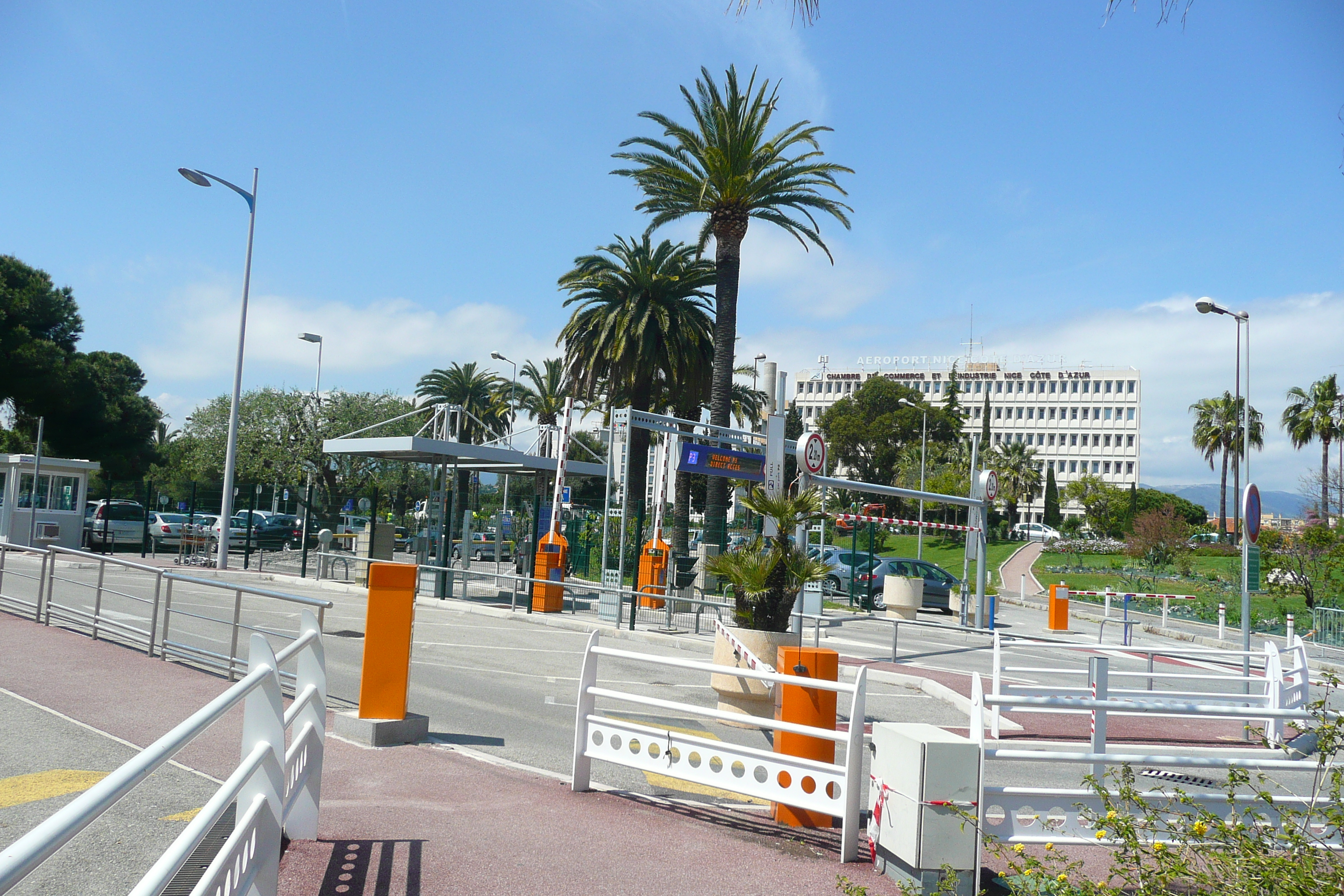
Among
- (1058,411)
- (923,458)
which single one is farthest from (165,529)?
(1058,411)

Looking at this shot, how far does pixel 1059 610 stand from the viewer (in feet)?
84.9

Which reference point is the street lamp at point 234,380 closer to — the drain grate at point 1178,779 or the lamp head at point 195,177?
the lamp head at point 195,177

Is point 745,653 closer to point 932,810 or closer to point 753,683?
point 753,683

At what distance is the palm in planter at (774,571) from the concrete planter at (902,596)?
48.4ft

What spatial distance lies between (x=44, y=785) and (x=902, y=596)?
21.7m

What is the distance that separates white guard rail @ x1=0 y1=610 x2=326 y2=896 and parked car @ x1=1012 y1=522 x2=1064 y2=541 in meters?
75.4

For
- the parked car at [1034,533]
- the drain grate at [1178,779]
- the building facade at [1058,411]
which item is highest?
the building facade at [1058,411]

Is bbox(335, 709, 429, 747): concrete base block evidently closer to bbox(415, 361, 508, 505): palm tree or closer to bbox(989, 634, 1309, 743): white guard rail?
bbox(989, 634, 1309, 743): white guard rail

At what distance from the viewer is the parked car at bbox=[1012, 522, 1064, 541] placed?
75.8m

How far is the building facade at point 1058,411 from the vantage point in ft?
386

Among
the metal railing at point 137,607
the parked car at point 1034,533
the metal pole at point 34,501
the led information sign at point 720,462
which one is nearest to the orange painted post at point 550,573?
the led information sign at point 720,462

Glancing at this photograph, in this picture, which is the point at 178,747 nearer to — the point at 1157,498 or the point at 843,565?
the point at 843,565

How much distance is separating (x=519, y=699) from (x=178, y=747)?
8357 millimetres

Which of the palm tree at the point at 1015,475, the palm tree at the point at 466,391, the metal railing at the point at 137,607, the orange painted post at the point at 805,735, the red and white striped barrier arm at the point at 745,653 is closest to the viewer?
the orange painted post at the point at 805,735
